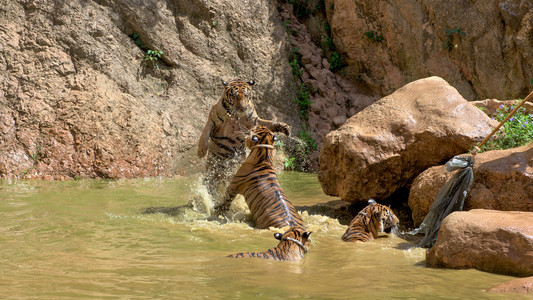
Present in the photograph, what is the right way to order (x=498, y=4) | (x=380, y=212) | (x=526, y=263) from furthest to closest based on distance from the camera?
(x=498, y=4) < (x=380, y=212) < (x=526, y=263)

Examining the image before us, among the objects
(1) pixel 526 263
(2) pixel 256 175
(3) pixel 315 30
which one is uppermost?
(3) pixel 315 30

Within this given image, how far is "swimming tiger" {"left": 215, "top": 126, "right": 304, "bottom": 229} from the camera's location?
5.58 meters

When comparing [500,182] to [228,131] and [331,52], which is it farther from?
[331,52]

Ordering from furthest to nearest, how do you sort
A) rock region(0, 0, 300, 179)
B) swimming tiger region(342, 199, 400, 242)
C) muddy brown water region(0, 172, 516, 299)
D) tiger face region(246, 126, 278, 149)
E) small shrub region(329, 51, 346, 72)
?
1. small shrub region(329, 51, 346, 72)
2. rock region(0, 0, 300, 179)
3. tiger face region(246, 126, 278, 149)
4. swimming tiger region(342, 199, 400, 242)
5. muddy brown water region(0, 172, 516, 299)

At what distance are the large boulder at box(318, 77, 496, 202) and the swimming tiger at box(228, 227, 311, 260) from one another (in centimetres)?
180

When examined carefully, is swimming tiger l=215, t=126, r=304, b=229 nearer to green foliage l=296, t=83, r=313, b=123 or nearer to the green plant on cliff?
green foliage l=296, t=83, r=313, b=123

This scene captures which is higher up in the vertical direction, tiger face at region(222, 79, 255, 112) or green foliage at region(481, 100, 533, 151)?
tiger face at region(222, 79, 255, 112)

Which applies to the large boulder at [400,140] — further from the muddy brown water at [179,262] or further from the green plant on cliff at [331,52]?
the green plant on cliff at [331,52]

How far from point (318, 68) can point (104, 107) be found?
514 centimetres

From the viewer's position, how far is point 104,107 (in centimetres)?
1024

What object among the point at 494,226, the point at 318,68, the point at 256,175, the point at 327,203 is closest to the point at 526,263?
the point at 494,226

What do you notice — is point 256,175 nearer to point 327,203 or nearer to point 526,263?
point 327,203

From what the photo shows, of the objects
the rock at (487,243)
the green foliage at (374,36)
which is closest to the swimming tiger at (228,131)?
the rock at (487,243)

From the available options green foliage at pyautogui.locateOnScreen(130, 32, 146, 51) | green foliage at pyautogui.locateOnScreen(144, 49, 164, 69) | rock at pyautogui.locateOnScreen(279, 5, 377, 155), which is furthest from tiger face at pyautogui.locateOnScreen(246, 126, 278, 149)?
green foliage at pyautogui.locateOnScreen(130, 32, 146, 51)
